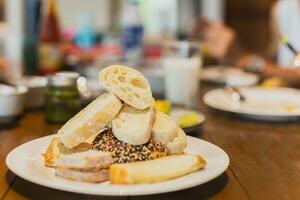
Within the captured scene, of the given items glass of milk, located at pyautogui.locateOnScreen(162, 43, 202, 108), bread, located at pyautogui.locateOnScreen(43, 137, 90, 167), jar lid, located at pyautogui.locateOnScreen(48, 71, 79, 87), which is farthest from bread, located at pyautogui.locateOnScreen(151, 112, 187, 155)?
glass of milk, located at pyautogui.locateOnScreen(162, 43, 202, 108)

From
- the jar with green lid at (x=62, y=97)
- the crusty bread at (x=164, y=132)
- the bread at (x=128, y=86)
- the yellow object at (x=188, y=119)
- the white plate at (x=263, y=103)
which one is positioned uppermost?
the bread at (x=128, y=86)

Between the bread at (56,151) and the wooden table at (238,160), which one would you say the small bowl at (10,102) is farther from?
the bread at (56,151)

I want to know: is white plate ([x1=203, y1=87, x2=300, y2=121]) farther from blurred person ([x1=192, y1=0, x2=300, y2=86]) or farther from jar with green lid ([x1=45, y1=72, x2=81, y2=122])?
jar with green lid ([x1=45, y1=72, x2=81, y2=122])

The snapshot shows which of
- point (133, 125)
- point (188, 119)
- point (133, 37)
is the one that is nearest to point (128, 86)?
point (133, 125)

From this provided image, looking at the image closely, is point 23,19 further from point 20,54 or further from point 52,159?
point 52,159

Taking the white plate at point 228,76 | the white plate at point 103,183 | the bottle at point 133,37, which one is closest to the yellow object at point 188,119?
the white plate at point 103,183

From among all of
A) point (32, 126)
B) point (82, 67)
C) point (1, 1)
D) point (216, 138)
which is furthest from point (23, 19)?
point (216, 138)
